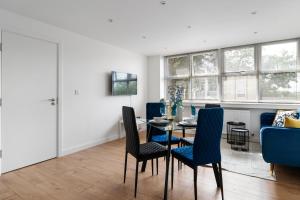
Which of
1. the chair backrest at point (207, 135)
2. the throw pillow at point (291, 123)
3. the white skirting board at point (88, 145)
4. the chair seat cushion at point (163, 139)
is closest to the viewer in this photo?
the chair backrest at point (207, 135)

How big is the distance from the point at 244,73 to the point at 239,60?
0.37 m

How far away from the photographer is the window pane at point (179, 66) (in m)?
5.50

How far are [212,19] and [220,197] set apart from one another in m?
2.59

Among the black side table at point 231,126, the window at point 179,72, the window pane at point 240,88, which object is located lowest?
the black side table at point 231,126

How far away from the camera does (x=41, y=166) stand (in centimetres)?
289

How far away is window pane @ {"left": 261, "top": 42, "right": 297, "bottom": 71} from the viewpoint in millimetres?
4086

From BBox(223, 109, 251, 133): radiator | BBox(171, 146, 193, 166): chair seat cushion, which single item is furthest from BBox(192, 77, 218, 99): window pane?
BBox(171, 146, 193, 166): chair seat cushion

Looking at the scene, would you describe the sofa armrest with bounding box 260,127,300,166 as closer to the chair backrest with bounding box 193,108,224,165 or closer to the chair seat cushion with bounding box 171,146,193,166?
the chair backrest with bounding box 193,108,224,165

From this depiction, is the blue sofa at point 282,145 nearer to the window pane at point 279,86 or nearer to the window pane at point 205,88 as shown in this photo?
the window pane at point 279,86

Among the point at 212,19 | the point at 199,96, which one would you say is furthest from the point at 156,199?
the point at 199,96

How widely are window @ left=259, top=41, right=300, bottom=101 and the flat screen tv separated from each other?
3.23 metres

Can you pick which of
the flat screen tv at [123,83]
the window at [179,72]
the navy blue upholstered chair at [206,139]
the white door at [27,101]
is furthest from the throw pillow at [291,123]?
the white door at [27,101]

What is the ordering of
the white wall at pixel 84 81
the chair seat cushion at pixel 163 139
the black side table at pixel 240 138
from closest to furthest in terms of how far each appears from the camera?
the chair seat cushion at pixel 163 139 < the white wall at pixel 84 81 < the black side table at pixel 240 138

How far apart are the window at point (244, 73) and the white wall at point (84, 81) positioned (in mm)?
1955
